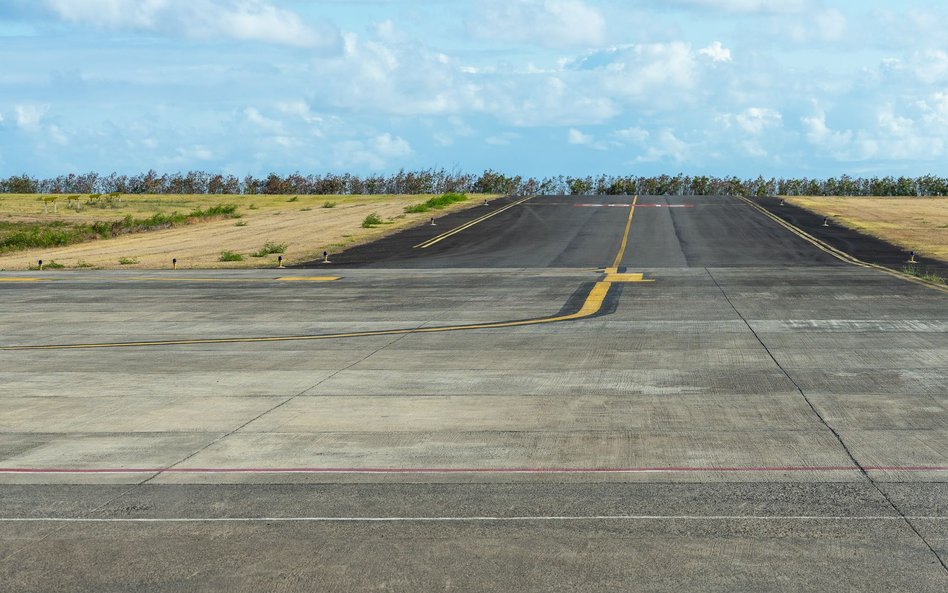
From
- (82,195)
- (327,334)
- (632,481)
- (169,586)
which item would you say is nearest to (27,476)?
(169,586)

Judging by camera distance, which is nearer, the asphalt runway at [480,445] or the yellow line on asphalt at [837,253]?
the asphalt runway at [480,445]

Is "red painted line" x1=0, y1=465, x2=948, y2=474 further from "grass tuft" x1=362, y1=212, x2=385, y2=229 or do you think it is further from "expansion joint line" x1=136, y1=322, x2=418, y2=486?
Answer: "grass tuft" x1=362, y1=212, x2=385, y2=229

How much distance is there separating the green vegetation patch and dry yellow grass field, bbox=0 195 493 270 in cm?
93

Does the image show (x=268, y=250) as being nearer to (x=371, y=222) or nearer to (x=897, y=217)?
(x=371, y=222)

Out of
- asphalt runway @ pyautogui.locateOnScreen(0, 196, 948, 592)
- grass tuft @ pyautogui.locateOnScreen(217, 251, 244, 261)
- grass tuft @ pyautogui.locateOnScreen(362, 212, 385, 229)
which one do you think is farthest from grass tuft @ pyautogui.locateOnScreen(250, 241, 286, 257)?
asphalt runway @ pyautogui.locateOnScreen(0, 196, 948, 592)

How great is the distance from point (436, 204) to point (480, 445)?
194 feet

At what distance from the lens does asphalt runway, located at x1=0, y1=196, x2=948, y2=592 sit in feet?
24.6

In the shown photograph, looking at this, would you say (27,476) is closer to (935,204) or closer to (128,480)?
(128,480)

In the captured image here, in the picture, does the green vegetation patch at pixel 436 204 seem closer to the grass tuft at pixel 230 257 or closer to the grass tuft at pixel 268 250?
the grass tuft at pixel 268 250

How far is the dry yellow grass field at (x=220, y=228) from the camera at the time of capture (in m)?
45.5

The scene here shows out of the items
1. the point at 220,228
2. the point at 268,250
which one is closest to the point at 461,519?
the point at 268,250

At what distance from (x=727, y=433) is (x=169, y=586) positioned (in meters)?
7.03

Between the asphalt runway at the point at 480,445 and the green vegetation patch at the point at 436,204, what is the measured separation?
4003 cm

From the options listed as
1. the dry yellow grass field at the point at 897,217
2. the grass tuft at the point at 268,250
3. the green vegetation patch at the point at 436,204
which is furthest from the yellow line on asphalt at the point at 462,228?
the dry yellow grass field at the point at 897,217
